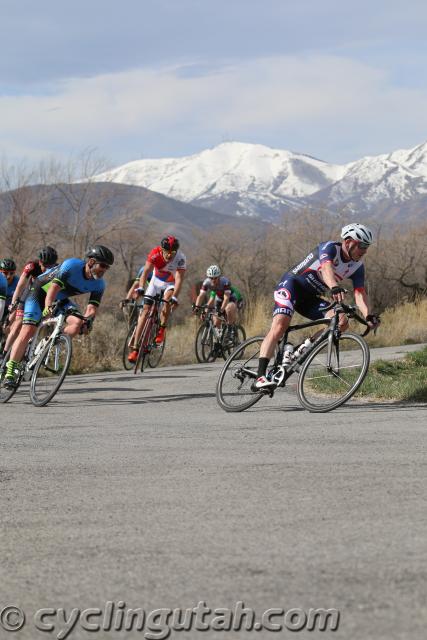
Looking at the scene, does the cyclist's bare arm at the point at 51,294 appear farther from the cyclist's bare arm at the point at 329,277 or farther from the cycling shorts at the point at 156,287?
the cycling shorts at the point at 156,287

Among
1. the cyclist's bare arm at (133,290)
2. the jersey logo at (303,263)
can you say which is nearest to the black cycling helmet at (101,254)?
the jersey logo at (303,263)

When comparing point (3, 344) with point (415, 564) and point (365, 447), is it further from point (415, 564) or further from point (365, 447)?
point (415, 564)

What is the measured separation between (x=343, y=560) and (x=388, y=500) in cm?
121

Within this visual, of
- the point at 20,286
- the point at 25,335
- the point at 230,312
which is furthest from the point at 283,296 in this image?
the point at 230,312

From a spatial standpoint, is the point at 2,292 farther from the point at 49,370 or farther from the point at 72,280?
the point at 49,370

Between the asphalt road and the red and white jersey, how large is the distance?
698cm

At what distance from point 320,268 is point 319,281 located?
9.4 inches

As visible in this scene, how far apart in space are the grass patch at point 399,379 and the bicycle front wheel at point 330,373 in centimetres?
136

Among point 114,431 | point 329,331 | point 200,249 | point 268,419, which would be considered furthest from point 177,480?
point 200,249

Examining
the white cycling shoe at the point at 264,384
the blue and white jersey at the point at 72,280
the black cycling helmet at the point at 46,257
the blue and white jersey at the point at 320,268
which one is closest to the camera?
the blue and white jersey at the point at 320,268

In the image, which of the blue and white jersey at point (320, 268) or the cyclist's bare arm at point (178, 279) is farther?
the cyclist's bare arm at point (178, 279)

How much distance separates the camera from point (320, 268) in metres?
10.2

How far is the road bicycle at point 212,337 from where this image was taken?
19984mm

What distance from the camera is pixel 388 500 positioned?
5430 millimetres
